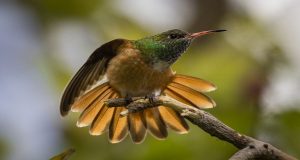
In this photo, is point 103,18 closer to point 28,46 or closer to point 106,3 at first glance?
point 106,3

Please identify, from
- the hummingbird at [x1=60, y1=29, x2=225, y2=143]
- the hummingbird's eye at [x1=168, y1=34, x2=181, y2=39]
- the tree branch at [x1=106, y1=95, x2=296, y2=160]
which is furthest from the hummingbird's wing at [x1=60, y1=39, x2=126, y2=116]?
the tree branch at [x1=106, y1=95, x2=296, y2=160]

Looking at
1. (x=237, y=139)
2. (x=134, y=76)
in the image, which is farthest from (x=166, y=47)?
(x=237, y=139)

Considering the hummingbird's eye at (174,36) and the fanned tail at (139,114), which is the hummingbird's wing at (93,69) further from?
the hummingbird's eye at (174,36)

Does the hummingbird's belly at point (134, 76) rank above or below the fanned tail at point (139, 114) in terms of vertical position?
above

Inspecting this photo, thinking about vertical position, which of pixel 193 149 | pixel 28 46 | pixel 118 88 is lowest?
pixel 193 149

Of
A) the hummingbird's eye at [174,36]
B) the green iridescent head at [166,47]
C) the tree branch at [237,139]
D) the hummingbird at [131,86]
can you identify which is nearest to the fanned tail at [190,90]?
the hummingbird at [131,86]

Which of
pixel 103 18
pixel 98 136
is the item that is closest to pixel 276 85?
pixel 98 136

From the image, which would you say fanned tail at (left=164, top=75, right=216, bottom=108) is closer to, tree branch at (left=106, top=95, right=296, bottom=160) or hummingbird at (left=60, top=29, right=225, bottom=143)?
hummingbird at (left=60, top=29, right=225, bottom=143)
